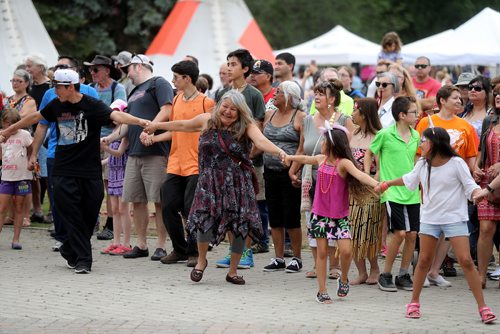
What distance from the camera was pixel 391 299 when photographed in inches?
391

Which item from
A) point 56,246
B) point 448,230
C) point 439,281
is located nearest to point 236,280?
point 439,281

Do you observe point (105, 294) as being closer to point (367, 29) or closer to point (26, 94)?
point (26, 94)

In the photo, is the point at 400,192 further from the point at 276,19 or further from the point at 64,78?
the point at 276,19

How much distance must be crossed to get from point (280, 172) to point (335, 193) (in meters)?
1.66

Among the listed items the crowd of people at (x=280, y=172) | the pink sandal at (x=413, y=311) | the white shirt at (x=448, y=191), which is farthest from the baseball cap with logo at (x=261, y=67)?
the pink sandal at (x=413, y=311)

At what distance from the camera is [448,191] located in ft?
29.6

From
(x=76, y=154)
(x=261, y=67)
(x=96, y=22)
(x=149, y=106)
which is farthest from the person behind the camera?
(x=96, y=22)

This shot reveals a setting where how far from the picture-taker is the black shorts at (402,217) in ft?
33.8

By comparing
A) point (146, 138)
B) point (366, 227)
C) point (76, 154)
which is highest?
point (146, 138)

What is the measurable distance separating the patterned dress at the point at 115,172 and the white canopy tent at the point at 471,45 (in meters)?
12.1

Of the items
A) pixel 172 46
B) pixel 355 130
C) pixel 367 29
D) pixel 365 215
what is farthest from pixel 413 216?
pixel 367 29

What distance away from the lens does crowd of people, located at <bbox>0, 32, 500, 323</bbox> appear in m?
9.74

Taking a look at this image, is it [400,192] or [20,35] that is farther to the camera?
[20,35]

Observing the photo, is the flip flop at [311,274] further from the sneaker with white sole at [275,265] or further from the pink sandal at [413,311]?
the pink sandal at [413,311]
